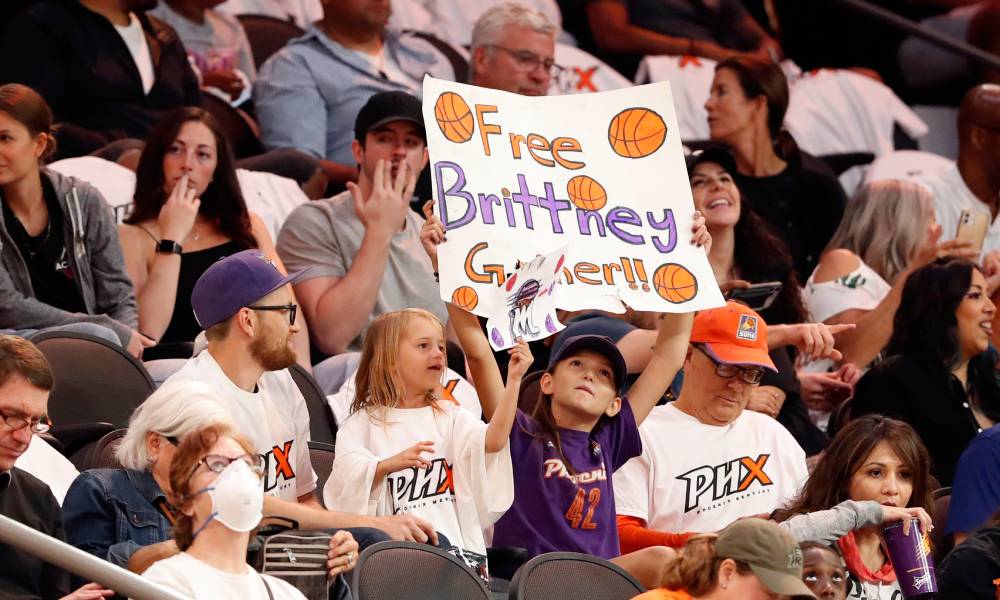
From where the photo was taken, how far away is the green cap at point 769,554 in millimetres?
4164

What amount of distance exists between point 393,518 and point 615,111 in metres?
1.69

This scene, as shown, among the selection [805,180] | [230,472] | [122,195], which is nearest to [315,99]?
[122,195]

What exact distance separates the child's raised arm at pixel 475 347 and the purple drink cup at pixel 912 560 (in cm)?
117

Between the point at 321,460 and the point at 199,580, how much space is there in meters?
1.64

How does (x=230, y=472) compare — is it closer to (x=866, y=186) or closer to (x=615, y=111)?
(x=615, y=111)

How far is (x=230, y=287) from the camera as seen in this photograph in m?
5.03

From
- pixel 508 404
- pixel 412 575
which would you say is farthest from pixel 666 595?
pixel 508 404

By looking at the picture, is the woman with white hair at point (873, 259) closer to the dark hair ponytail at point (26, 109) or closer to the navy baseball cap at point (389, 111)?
the navy baseball cap at point (389, 111)

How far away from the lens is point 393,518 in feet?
15.5

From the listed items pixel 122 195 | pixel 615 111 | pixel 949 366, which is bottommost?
pixel 949 366

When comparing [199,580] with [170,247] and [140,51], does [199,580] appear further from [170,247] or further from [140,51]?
[140,51]

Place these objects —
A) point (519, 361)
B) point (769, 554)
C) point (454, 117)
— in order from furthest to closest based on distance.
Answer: point (454, 117), point (519, 361), point (769, 554)

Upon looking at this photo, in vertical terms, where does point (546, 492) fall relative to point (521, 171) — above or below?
below

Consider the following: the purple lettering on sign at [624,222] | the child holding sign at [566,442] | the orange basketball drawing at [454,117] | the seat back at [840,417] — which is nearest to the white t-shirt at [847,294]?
the seat back at [840,417]
